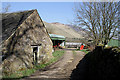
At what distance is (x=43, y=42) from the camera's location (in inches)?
463

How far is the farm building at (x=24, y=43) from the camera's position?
8.95 m

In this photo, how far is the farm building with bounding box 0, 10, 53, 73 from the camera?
8953mm

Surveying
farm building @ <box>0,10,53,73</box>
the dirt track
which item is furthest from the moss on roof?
the dirt track

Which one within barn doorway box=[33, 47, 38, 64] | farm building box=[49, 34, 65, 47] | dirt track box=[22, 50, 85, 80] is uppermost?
farm building box=[49, 34, 65, 47]

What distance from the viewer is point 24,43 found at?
991cm

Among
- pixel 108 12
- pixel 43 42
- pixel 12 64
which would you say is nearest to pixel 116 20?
pixel 108 12

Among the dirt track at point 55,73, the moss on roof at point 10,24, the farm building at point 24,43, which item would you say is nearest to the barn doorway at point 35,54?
the farm building at point 24,43

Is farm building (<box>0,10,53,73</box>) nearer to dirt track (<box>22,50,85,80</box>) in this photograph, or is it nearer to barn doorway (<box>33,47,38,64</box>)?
barn doorway (<box>33,47,38,64</box>)

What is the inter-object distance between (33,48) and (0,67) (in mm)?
3562

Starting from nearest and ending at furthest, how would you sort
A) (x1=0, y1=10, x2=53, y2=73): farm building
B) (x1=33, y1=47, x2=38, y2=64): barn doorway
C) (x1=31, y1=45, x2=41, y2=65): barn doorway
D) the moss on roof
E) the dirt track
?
the dirt track → (x1=0, y1=10, x2=53, y2=73): farm building → the moss on roof → (x1=33, y1=47, x2=38, y2=64): barn doorway → (x1=31, y1=45, x2=41, y2=65): barn doorway

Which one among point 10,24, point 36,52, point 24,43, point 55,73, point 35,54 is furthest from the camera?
point 35,54

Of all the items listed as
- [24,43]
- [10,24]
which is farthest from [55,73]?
[10,24]

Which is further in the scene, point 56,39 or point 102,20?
point 56,39

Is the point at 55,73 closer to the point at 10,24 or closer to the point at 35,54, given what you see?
the point at 35,54
